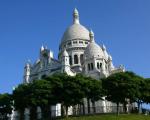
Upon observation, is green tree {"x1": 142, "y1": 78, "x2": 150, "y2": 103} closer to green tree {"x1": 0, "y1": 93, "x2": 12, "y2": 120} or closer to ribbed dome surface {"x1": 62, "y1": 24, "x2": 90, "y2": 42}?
green tree {"x1": 0, "y1": 93, "x2": 12, "y2": 120}

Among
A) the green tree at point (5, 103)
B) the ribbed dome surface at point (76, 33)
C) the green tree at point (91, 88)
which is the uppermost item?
the ribbed dome surface at point (76, 33)

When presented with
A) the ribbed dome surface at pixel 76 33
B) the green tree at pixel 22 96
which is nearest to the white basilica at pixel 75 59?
the ribbed dome surface at pixel 76 33

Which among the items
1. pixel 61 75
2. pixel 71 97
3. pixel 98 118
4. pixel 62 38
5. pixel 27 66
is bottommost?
pixel 98 118

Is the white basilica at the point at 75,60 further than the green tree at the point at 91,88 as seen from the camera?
Yes

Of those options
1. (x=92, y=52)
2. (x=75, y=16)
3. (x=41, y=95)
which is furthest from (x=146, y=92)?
(x=75, y=16)

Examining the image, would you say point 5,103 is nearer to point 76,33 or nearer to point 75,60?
point 75,60

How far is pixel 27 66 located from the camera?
92500mm

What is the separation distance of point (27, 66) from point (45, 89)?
31.2 meters

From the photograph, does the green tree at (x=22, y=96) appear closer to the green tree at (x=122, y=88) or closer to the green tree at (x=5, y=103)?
the green tree at (x=5, y=103)

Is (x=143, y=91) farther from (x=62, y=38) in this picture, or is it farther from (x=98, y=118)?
(x=62, y=38)

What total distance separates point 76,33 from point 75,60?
28.9ft

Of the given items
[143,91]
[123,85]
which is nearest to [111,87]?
[123,85]

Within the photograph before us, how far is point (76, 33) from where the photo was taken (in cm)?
10281

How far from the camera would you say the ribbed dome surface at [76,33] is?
10212cm
